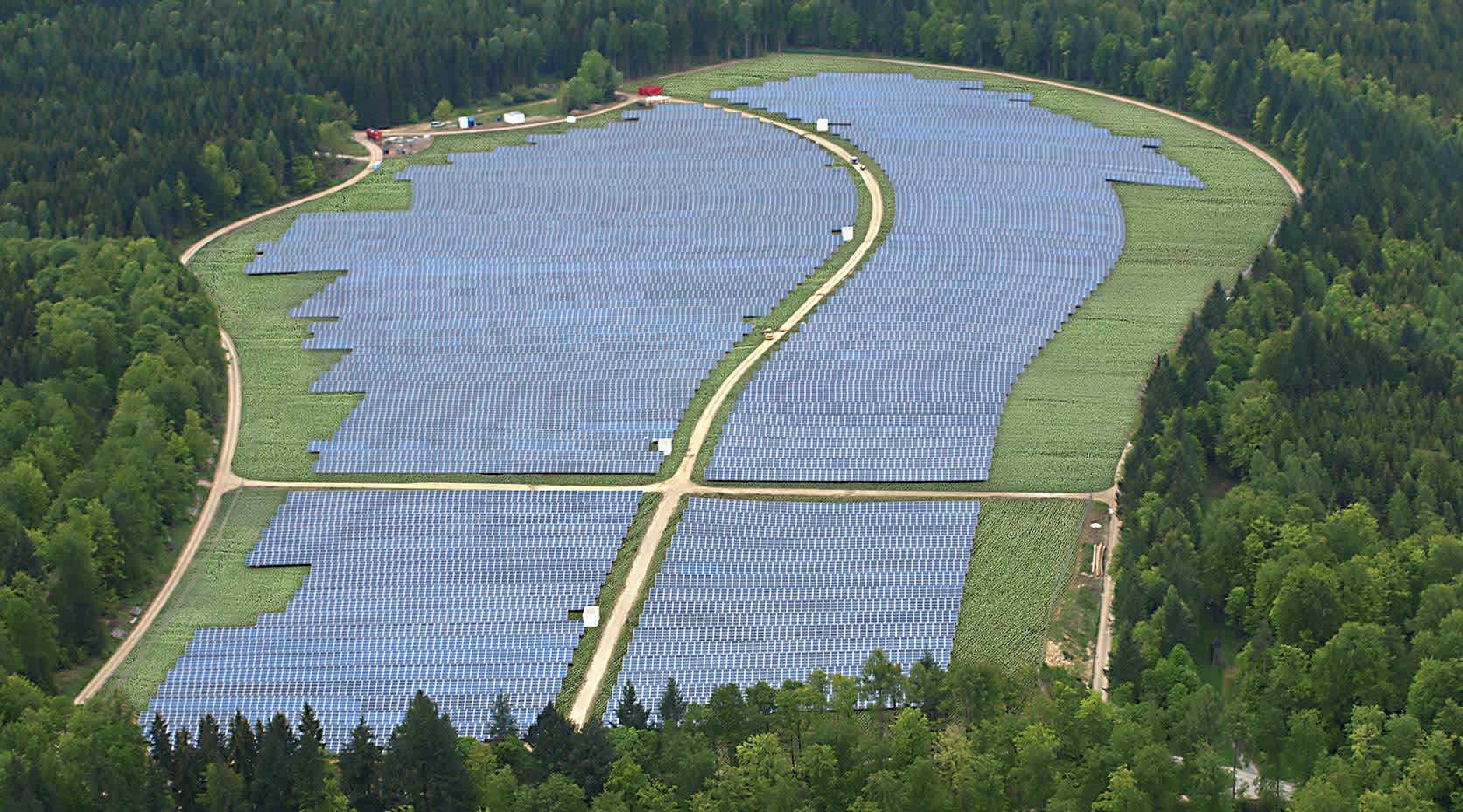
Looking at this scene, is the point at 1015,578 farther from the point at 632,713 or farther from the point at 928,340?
the point at 928,340

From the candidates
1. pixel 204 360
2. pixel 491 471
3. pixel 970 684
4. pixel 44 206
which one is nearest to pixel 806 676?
pixel 970 684

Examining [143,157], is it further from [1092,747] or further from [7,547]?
[1092,747]

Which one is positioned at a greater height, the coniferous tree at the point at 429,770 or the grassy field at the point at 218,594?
the coniferous tree at the point at 429,770

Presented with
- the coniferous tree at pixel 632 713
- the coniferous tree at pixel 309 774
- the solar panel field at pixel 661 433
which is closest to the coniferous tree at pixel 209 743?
the coniferous tree at pixel 309 774

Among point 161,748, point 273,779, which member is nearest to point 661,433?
point 273,779

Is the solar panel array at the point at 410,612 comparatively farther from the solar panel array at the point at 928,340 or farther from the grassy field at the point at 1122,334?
the grassy field at the point at 1122,334

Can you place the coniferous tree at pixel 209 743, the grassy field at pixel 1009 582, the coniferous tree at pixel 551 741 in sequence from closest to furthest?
1. the coniferous tree at pixel 209 743
2. the coniferous tree at pixel 551 741
3. the grassy field at pixel 1009 582

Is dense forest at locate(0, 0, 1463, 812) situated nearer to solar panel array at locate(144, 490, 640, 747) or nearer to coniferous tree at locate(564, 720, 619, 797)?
coniferous tree at locate(564, 720, 619, 797)
